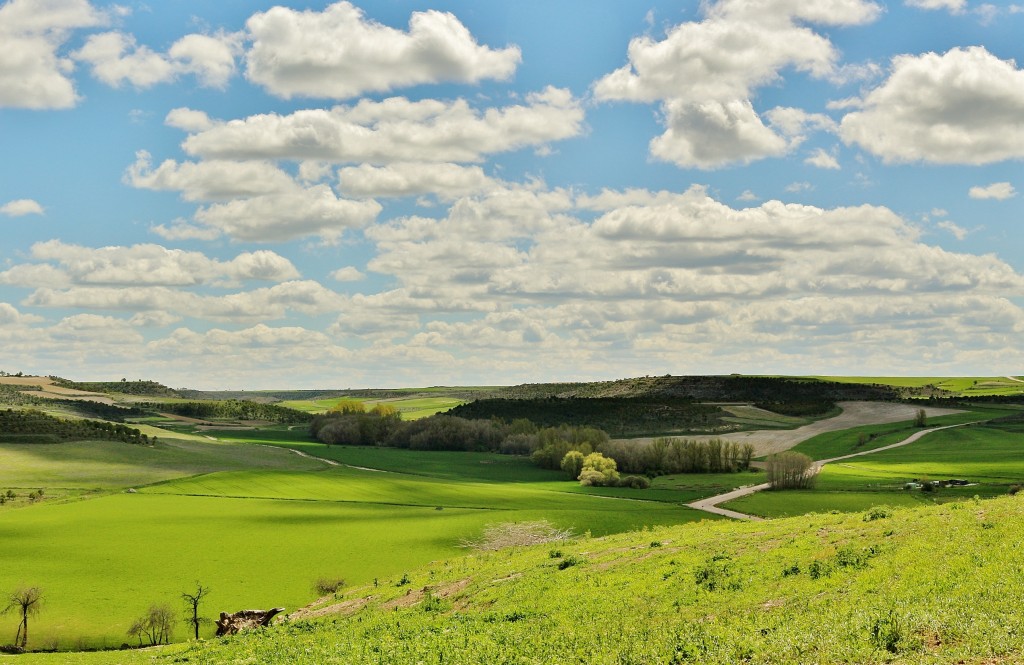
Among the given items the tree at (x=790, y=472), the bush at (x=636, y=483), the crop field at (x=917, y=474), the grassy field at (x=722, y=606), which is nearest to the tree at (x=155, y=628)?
the grassy field at (x=722, y=606)

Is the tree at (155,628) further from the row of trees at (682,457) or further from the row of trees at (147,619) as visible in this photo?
the row of trees at (682,457)

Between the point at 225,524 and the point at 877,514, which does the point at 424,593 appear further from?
the point at 225,524

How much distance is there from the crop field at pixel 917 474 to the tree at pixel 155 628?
2614 inches

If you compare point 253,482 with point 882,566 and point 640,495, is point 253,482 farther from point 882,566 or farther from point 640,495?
point 882,566

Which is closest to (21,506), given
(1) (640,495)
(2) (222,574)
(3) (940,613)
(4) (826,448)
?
(2) (222,574)

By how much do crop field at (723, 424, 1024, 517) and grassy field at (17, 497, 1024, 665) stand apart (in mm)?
61928

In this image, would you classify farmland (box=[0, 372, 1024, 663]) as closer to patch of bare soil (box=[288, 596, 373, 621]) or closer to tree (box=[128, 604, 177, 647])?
patch of bare soil (box=[288, 596, 373, 621])

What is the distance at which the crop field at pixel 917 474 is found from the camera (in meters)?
104

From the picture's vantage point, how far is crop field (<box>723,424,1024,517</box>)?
104188mm

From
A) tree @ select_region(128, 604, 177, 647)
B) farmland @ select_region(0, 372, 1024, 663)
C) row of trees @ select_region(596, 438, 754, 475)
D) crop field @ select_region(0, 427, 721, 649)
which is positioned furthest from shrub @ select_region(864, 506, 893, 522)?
row of trees @ select_region(596, 438, 754, 475)

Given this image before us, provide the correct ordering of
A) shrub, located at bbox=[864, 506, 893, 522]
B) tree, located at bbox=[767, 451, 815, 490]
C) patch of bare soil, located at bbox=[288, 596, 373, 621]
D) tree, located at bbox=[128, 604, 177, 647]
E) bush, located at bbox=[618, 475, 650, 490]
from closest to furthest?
shrub, located at bbox=[864, 506, 893, 522]
patch of bare soil, located at bbox=[288, 596, 373, 621]
tree, located at bbox=[128, 604, 177, 647]
tree, located at bbox=[767, 451, 815, 490]
bush, located at bbox=[618, 475, 650, 490]

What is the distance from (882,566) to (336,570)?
173ft

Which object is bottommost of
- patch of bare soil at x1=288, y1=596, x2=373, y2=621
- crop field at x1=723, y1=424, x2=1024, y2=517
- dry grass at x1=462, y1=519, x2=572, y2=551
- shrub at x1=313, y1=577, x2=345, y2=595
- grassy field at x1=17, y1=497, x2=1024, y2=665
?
Result: shrub at x1=313, y1=577, x2=345, y2=595

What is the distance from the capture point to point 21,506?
366 feet
